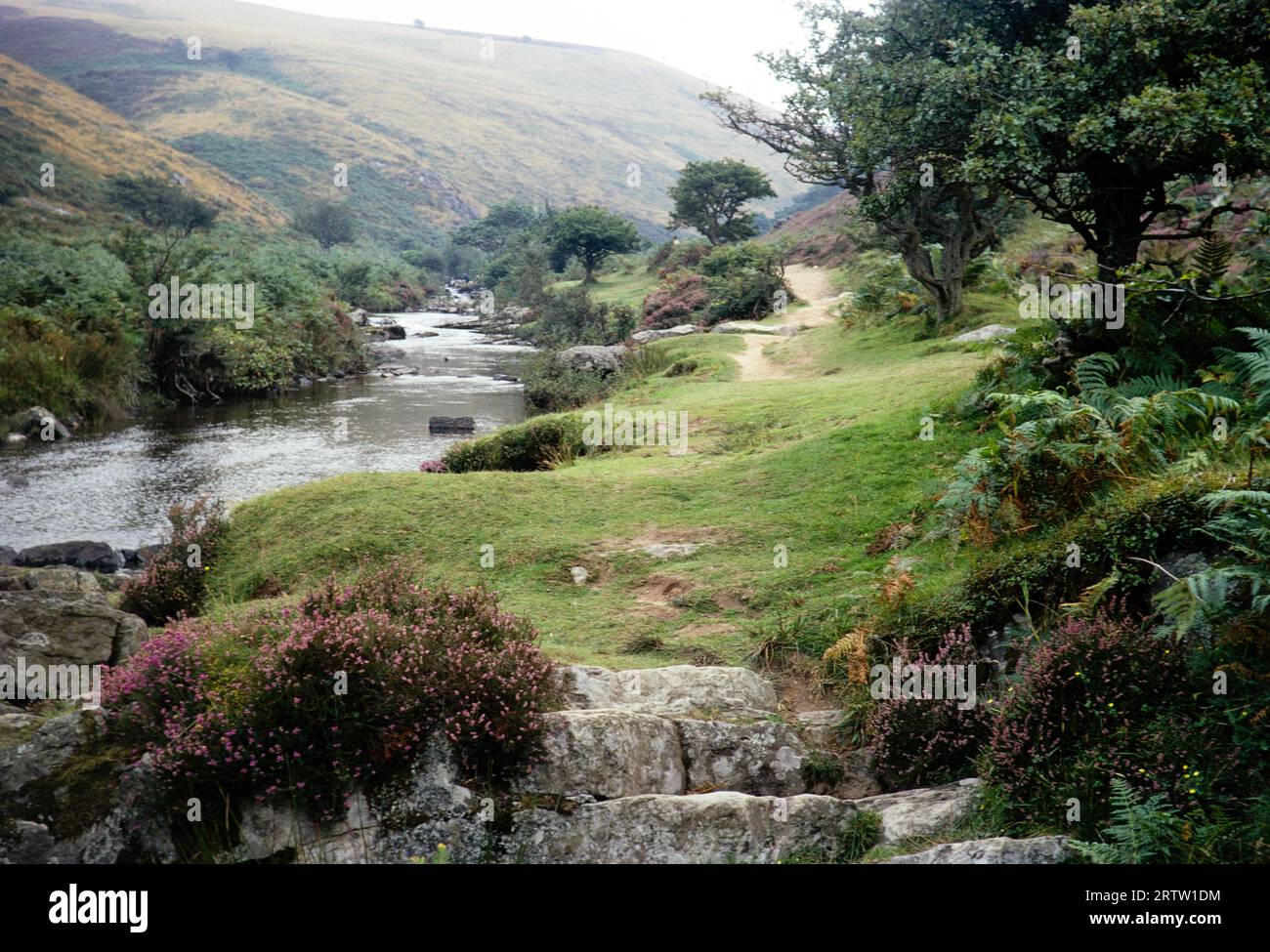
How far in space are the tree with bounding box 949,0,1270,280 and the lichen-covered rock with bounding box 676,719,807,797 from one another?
7446mm

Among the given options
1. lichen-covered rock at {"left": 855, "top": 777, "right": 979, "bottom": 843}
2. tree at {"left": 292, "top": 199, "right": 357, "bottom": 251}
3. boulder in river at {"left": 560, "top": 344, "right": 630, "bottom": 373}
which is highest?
tree at {"left": 292, "top": 199, "right": 357, "bottom": 251}

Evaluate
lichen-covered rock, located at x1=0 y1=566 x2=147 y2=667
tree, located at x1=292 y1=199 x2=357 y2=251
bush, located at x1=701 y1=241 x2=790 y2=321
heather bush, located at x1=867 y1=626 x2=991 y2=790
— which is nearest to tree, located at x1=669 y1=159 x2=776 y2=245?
bush, located at x1=701 y1=241 x2=790 y2=321

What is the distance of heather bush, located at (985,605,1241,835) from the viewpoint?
15.1ft

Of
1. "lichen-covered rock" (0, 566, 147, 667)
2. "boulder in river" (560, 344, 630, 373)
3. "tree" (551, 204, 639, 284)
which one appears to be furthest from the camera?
"tree" (551, 204, 639, 284)

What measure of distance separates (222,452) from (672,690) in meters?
19.9

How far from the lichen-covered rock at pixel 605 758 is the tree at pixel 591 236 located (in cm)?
6358

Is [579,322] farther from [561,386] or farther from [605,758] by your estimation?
[605,758]

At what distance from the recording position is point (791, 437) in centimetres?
1501

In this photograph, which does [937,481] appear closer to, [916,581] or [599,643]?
[916,581]

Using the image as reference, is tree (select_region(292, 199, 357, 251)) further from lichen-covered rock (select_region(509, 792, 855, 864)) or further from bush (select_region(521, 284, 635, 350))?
lichen-covered rock (select_region(509, 792, 855, 864))

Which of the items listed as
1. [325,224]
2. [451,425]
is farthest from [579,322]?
[325,224]

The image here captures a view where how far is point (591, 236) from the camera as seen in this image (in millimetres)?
69062
